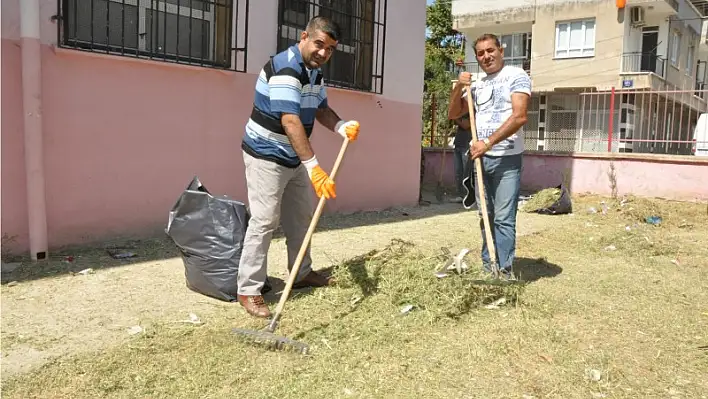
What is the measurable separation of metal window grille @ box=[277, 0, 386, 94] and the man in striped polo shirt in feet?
11.9

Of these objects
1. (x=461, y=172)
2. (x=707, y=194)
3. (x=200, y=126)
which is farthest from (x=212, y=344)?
(x=707, y=194)

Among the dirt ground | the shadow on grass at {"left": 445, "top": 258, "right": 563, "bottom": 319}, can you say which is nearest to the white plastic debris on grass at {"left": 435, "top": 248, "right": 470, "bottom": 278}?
the shadow on grass at {"left": 445, "top": 258, "right": 563, "bottom": 319}

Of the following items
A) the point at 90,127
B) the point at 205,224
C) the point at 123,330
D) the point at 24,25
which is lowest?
the point at 123,330

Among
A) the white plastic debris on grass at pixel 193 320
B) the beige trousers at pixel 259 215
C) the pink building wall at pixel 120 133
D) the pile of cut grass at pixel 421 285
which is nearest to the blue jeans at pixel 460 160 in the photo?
the pink building wall at pixel 120 133

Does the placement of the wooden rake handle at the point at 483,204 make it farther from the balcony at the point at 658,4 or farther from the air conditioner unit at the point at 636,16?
the air conditioner unit at the point at 636,16

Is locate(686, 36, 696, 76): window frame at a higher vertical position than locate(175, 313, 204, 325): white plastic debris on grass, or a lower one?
higher

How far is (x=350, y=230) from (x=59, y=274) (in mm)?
3200

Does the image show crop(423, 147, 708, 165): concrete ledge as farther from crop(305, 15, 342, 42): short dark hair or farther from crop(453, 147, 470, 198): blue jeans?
crop(305, 15, 342, 42): short dark hair

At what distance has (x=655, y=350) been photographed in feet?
10.4

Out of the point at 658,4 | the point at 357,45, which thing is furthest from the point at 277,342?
the point at 658,4

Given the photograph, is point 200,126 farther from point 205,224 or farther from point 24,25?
point 205,224

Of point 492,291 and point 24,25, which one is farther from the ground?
point 24,25

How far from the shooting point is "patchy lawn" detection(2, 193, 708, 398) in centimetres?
265

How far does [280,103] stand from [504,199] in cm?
182
